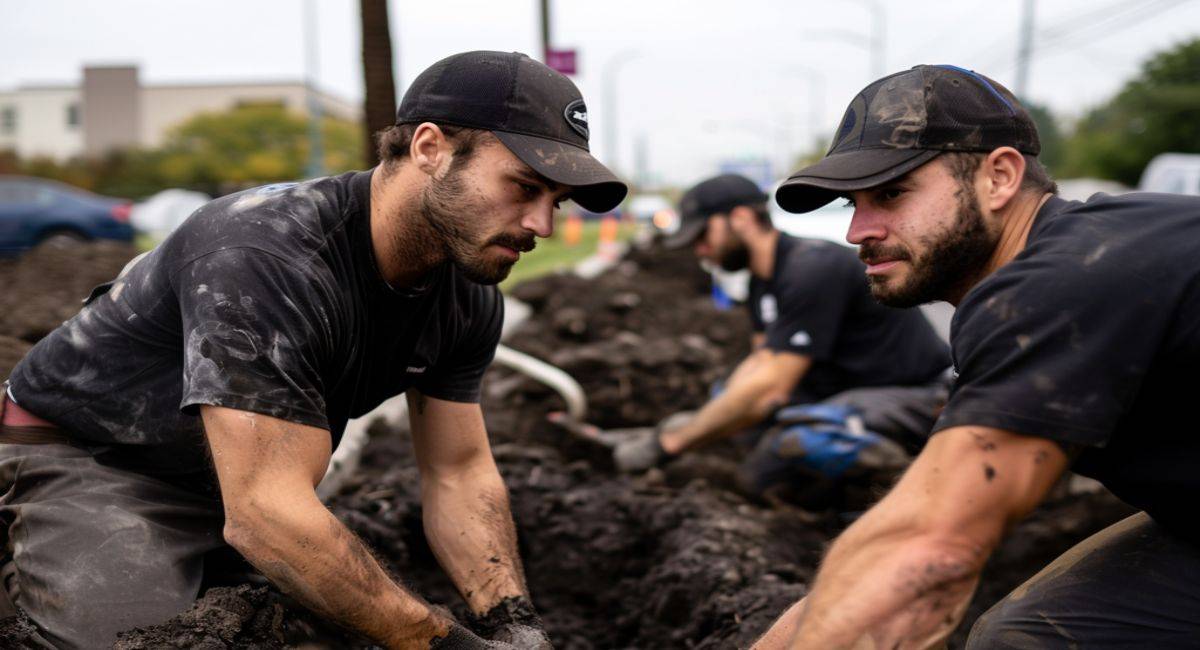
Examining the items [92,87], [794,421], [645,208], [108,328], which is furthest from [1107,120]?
[92,87]

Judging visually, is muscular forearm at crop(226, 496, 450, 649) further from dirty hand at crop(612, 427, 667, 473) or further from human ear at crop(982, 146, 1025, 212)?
dirty hand at crop(612, 427, 667, 473)

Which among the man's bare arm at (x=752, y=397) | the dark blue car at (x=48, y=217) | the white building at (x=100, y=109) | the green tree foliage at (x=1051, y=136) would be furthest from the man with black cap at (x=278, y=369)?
the white building at (x=100, y=109)

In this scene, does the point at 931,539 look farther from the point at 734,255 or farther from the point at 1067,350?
the point at 734,255

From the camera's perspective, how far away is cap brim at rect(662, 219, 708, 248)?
19.6 ft

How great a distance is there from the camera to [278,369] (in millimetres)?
2508

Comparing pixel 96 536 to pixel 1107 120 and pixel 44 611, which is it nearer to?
pixel 44 611

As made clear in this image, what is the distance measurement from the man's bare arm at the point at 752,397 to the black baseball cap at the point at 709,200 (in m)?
0.86

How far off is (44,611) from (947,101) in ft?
8.22

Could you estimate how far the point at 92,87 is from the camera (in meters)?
72.1

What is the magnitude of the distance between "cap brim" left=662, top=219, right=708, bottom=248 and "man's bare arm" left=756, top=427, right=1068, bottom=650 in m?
4.02

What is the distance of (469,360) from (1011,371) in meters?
1.89

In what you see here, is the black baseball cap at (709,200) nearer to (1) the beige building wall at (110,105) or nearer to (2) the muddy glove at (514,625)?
(2) the muddy glove at (514,625)

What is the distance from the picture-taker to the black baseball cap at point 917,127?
2.34 m

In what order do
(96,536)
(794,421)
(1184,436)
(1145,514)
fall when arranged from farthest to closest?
(794,421) < (96,536) < (1145,514) < (1184,436)
